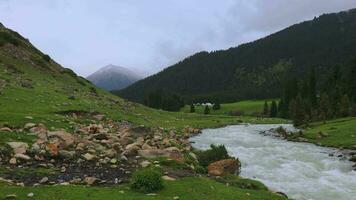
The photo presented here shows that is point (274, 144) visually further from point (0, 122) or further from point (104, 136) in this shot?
point (0, 122)

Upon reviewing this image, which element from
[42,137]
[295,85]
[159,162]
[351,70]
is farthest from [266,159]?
[295,85]

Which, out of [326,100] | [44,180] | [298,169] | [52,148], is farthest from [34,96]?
[326,100]

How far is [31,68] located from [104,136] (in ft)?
144

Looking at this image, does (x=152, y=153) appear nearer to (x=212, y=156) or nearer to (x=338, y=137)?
(x=212, y=156)

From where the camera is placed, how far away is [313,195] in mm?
25609

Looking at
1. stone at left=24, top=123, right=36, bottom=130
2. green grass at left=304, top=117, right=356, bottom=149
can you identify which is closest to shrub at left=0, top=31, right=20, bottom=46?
stone at left=24, top=123, right=36, bottom=130

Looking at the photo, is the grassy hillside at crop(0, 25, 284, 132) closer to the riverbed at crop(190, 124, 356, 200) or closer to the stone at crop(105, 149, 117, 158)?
the stone at crop(105, 149, 117, 158)

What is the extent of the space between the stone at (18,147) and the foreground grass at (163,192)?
543 centimetres

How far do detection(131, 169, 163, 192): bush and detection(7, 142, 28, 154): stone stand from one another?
23.8ft

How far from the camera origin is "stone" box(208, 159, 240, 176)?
1028 inches

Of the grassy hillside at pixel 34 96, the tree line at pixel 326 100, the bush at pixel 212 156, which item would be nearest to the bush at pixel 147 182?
the bush at pixel 212 156

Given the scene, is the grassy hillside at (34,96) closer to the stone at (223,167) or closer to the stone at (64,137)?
the stone at (64,137)

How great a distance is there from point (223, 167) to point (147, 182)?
30.6 feet

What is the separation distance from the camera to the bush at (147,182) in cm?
1928
